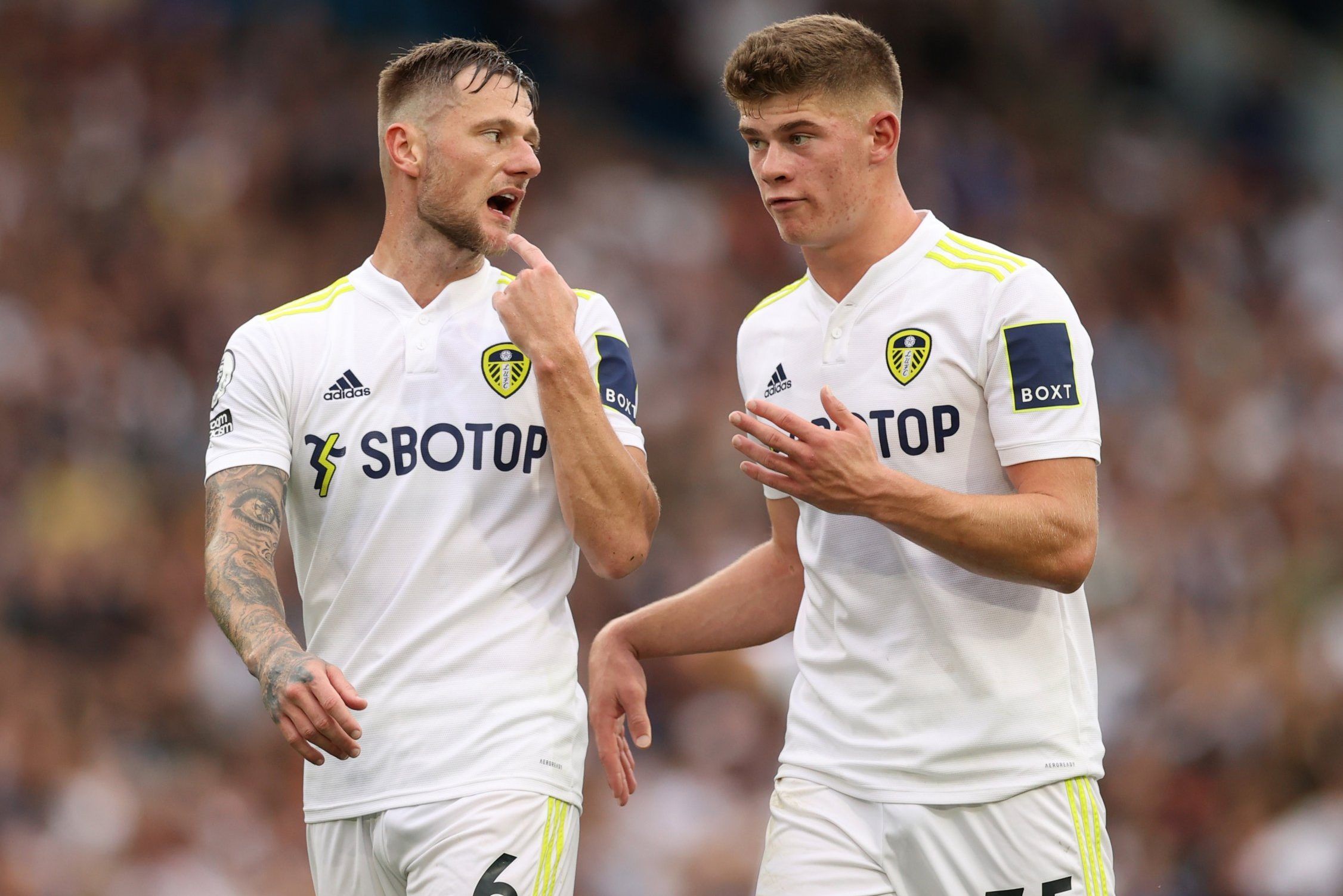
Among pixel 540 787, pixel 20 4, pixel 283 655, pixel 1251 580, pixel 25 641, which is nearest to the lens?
pixel 283 655

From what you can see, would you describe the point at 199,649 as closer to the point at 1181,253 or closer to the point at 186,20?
the point at 186,20

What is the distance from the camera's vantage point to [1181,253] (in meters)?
12.3

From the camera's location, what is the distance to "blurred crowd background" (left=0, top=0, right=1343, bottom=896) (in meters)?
8.70

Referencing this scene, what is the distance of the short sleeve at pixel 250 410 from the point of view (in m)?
3.94

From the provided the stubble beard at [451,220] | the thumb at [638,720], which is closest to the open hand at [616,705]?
the thumb at [638,720]

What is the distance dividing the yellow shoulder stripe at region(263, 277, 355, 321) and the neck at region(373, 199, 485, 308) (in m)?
0.11

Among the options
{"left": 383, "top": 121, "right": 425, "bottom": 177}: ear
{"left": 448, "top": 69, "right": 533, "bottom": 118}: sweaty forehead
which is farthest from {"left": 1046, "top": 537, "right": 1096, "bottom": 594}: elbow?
{"left": 383, "top": 121, "right": 425, "bottom": 177}: ear

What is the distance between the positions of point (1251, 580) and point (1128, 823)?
2.38m

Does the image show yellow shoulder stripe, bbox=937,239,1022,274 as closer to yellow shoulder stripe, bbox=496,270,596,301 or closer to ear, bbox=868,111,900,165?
ear, bbox=868,111,900,165

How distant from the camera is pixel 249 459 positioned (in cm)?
392

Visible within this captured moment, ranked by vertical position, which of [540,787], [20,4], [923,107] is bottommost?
[540,787]

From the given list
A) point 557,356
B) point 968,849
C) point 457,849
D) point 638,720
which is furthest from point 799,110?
point 457,849

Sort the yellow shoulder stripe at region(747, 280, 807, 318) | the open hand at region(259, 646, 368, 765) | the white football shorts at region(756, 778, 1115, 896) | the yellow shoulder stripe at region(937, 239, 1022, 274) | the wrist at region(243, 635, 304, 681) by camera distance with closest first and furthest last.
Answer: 1. the open hand at region(259, 646, 368, 765)
2. the wrist at region(243, 635, 304, 681)
3. the white football shorts at region(756, 778, 1115, 896)
4. the yellow shoulder stripe at region(937, 239, 1022, 274)
5. the yellow shoulder stripe at region(747, 280, 807, 318)

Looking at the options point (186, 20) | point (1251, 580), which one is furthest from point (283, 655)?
point (186, 20)
